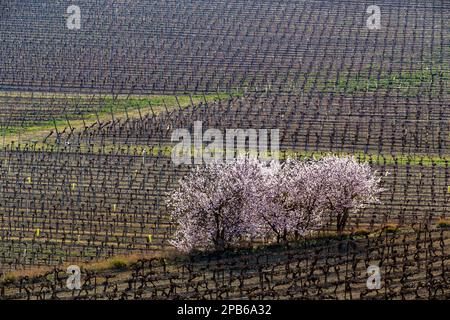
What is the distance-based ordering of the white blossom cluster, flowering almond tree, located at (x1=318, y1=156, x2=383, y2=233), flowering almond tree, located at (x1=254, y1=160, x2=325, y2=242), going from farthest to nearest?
flowering almond tree, located at (x1=318, y1=156, x2=383, y2=233), flowering almond tree, located at (x1=254, y1=160, x2=325, y2=242), the white blossom cluster

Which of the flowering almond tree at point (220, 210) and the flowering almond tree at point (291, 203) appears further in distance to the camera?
the flowering almond tree at point (291, 203)

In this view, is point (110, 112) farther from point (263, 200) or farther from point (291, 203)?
point (263, 200)

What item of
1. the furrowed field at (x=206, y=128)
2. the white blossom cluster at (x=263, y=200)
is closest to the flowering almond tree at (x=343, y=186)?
the white blossom cluster at (x=263, y=200)

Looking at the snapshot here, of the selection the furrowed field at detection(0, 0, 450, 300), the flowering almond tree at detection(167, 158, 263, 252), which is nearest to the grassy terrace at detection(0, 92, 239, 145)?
the furrowed field at detection(0, 0, 450, 300)

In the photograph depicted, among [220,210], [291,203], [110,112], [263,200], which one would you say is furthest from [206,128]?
[220,210]

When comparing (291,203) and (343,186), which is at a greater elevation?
(343,186)

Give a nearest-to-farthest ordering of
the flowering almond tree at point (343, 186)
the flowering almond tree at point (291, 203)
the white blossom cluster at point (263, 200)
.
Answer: the white blossom cluster at point (263, 200)
the flowering almond tree at point (291, 203)
the flowering almond tree at point (343, 186)

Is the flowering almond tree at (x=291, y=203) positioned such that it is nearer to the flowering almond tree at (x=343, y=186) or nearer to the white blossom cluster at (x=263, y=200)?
the white blossom cluster at (x=263, y=200)

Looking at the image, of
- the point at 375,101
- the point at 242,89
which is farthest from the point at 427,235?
the point at 242,89

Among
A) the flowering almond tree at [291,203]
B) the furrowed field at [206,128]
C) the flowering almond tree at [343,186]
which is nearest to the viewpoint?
the furrowed field at [206,128]

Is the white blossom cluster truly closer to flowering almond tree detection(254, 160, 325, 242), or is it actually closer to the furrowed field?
flowering almond tree detection(254, 160, 325, 242)

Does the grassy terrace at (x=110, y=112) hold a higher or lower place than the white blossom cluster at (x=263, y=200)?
higher
